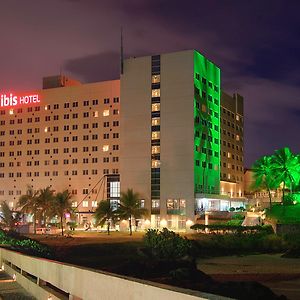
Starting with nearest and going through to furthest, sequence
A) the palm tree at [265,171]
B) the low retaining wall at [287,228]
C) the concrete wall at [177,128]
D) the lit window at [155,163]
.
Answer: the low retaining wall at [287,228] → the palm tree at [265,171] → the concrete wall at [177,128] → the lit window at [155,163]

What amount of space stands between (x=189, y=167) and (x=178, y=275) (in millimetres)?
83196

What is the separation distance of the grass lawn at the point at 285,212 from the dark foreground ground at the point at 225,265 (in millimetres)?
22923

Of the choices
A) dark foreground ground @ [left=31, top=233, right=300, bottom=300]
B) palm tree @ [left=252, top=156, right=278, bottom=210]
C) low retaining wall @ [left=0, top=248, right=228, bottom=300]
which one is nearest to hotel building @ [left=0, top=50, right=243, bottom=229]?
palm tree @ [left=252, top=156, right=278, bottom=210]

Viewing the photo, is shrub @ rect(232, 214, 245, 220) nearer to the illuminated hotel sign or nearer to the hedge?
the hedge

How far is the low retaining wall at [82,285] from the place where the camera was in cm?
838

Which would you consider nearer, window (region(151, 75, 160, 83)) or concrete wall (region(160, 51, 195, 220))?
concrete wall (region(160, 51, 195, 220))

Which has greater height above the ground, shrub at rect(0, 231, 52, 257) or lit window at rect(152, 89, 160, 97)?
lit window at rect(152, 89, 160, 97)

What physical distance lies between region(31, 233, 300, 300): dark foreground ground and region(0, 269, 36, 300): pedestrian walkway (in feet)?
15.1

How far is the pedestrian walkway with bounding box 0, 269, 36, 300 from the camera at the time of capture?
1638 centimetres

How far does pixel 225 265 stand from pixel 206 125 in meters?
65.9

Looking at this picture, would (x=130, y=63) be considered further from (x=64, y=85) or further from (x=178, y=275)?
(x=178, y=275)

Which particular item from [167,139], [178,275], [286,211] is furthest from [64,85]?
[178,275]

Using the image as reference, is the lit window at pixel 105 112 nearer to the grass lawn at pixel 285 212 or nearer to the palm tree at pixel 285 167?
the palm tree at pixel 285 167

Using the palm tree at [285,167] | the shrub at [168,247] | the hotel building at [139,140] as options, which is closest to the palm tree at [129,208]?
the hotel building at [139,140]
